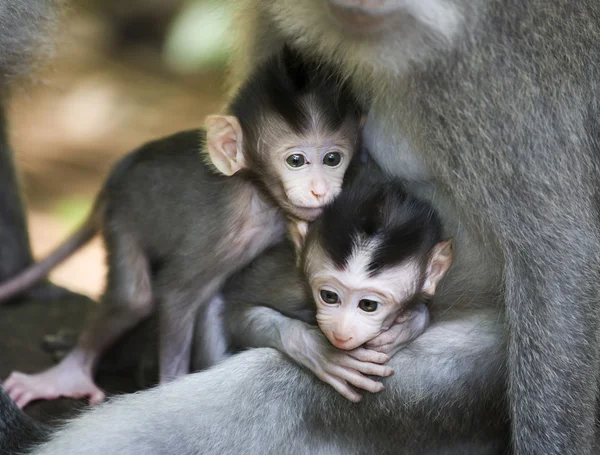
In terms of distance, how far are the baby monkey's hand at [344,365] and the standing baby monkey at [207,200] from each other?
1.23 ft

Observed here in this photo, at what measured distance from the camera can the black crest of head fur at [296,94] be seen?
2.82 metres

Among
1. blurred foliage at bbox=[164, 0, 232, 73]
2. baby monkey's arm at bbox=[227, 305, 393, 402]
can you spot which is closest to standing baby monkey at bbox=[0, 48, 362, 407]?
baby monkey's arm at bbox=[227, 305, 393, 402]

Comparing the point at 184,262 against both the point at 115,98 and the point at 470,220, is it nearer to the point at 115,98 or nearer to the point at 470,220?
the point at 470,220

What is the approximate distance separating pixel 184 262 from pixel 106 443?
0.62m

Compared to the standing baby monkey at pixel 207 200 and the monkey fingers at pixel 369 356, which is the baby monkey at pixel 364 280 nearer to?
the monkey fingers at pixel 369 356

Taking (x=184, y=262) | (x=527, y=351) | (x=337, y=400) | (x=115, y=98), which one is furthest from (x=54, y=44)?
(x=115, y=98)

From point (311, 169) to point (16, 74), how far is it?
1315 mm

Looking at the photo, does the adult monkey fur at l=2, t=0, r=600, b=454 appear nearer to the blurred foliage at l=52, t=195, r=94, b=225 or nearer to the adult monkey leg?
the adult monkey leg

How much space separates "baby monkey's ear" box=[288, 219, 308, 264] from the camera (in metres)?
2.82

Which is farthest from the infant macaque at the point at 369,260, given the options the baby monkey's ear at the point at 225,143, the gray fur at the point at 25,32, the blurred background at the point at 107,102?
the blurred background at the point at 107,102

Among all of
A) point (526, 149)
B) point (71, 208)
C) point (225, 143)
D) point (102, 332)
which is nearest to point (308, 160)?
point (225, 143)

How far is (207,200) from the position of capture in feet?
10.00

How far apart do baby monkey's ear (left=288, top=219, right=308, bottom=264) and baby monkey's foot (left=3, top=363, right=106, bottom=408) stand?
0.92 metres

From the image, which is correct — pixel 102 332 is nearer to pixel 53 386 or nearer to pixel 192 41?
pixel 53 386
